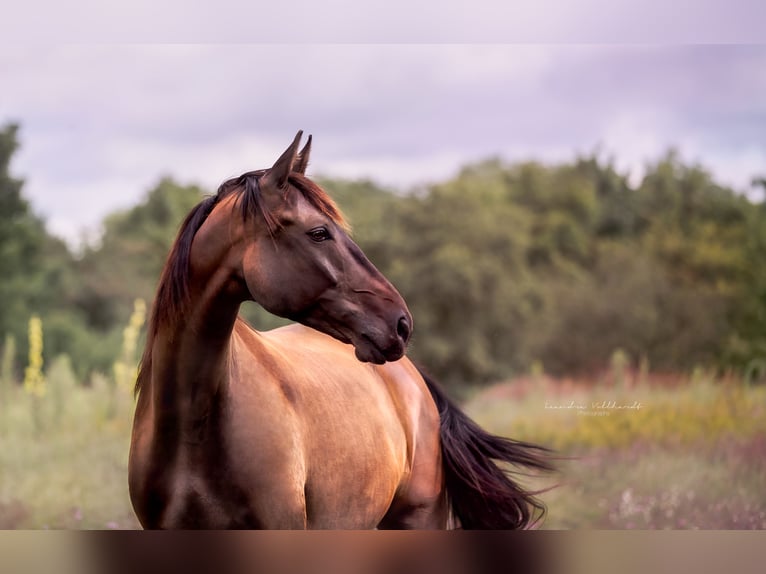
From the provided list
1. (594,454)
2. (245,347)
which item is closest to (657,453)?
(594,454)

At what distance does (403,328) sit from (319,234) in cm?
25

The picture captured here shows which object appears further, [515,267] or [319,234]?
[515,267]

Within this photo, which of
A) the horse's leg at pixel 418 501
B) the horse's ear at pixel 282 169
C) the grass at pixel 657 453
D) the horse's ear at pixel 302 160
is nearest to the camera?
the horse's ear at pixel 282 169

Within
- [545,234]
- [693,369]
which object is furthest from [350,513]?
[545,234]

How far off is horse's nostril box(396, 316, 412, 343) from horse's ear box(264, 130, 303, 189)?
14.2 inches

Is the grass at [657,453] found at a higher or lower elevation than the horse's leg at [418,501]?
lower

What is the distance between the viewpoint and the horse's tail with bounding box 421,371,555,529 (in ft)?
8.35

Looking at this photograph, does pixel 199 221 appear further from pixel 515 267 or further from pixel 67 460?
pixel 515 267

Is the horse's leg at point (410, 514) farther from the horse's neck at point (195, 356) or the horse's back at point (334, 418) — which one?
the horse's neck at point (195, 356)

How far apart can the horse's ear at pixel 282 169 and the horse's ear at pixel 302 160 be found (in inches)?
Answer: 2.7

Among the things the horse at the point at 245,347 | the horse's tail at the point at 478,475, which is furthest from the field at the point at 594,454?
the horse at the point at 245,347

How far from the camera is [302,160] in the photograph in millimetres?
1788

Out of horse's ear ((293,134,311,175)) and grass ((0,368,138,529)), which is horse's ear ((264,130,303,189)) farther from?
grass ((0,368,138,529))

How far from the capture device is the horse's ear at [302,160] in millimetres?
1777
